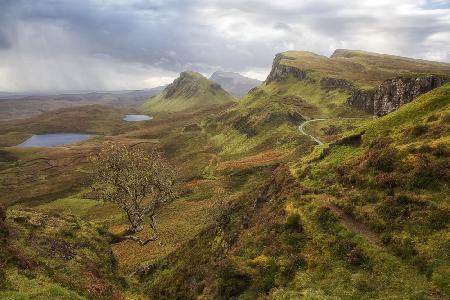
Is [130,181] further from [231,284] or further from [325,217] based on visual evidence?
[325,217]

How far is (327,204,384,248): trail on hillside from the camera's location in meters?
25.4

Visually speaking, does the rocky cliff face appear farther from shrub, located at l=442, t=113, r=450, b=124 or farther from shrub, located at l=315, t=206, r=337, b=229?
shrub, located at l=315, t=206, r=337, b=229

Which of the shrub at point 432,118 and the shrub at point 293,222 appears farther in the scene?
the shrub at point 432,118

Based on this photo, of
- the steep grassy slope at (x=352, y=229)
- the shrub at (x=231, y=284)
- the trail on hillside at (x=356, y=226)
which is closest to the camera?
the steep grassy slope at (x=352, y=229)

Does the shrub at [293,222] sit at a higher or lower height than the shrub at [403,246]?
lower

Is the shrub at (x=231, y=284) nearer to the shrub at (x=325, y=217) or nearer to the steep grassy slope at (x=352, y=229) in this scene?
the steep grassy slope at (x=352, y=229)

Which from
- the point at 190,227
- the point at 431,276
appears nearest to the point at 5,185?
the point at 190,227

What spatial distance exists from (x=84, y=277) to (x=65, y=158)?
17224cm

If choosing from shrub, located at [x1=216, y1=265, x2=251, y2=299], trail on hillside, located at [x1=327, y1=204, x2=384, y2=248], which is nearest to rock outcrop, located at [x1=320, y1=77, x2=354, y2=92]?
trail on hillside, located at [x1=327, y1=204, x2=384, y2=248]

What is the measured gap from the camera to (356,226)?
27.5 meters

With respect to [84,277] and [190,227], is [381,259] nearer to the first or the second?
[84,277]

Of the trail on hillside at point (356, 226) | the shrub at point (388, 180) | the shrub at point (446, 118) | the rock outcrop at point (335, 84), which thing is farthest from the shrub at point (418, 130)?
the rock outcrop at point (335, 84)

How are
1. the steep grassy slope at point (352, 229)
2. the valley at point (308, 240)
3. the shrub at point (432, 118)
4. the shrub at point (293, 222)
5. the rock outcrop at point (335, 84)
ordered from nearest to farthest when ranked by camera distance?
the steep grassy slope at point (352, 229) → the valley at point (308, 240) → the shrub at point (293, 222) → the shrub at point (432, 118) → the rock outcrop at point (335, 84)

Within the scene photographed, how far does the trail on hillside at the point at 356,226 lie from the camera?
2541 cm
